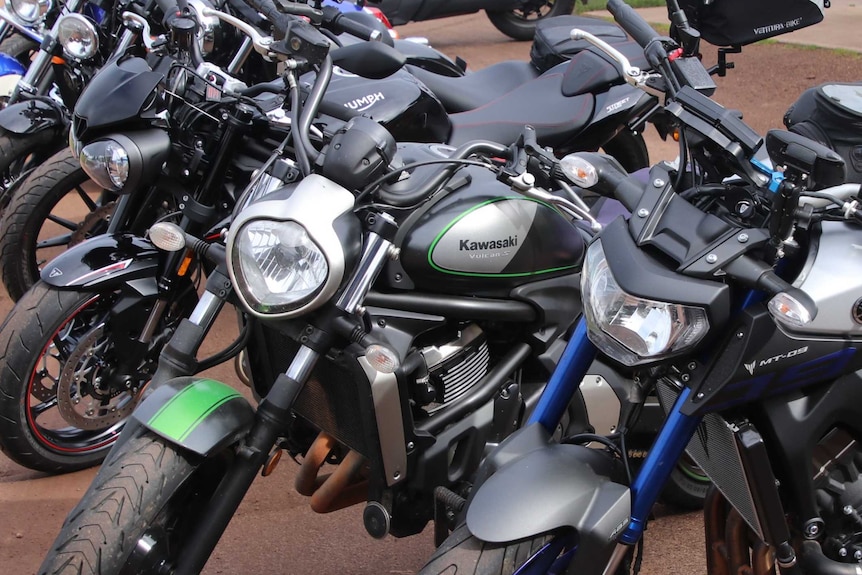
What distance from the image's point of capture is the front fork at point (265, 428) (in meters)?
2.08

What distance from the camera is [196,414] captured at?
6.84 feet

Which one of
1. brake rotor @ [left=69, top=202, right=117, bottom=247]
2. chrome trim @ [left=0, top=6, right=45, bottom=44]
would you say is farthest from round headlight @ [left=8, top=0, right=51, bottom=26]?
brake rotor @ [left=69, top=202, right=117, bottom=247]

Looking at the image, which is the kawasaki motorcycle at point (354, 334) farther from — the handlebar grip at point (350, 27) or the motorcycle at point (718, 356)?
the motorcycle at point (718, 356)

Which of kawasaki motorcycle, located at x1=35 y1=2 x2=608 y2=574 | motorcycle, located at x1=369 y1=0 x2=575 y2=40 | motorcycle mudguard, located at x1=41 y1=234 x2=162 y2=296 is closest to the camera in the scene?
kawasaki motorcycle, located at x1=35 y1=2 x2=608 y2=574

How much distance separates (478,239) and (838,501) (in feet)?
3.26

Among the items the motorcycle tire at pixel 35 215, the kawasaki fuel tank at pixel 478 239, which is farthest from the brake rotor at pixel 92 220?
the kawasaki fuel tank at pixel 478 239

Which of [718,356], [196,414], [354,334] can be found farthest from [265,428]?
[718,356]

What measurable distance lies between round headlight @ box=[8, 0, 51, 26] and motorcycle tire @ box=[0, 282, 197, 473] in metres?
1.96

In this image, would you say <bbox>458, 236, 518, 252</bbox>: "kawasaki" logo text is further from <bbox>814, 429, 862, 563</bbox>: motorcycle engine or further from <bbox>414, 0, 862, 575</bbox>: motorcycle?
<bbox>814, 429, 862, 563</bbox>: motorcycle engine

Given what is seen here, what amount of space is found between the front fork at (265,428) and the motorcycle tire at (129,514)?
2.6 inches

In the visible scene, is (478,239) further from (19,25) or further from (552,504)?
(19,25)

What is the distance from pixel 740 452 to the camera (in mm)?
1765

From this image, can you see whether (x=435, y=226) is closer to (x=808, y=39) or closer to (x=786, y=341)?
(x=786, y=341)

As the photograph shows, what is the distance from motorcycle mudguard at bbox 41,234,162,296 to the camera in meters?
2.94
